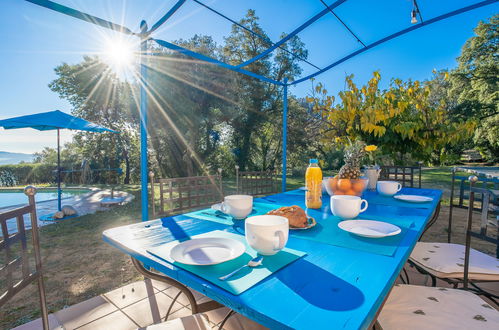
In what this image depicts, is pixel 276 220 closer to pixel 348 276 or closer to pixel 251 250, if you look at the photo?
pixel 251 250

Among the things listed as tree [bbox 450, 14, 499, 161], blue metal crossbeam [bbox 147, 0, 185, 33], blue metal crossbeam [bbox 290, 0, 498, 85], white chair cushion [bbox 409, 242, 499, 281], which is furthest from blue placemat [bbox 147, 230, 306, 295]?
tree [bbox 450, 14, 499, 161]

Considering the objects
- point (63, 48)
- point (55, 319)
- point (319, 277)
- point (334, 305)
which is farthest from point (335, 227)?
point (63, 48)

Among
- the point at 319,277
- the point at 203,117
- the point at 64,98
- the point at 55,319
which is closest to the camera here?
the point at 319,277

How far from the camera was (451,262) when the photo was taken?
139 cm

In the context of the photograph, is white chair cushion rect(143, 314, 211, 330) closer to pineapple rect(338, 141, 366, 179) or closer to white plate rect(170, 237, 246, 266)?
white plate rect(170, 237, 246, 266)

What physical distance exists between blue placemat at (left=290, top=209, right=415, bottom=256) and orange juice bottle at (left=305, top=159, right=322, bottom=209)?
0.24 meters

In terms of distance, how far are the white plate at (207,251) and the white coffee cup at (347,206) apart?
1.94 ft

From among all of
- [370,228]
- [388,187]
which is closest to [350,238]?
[370,228]

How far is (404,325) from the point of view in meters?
0.87

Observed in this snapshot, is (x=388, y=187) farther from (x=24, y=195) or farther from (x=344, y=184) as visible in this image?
(x=24, y=195)

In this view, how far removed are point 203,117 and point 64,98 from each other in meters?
6.51

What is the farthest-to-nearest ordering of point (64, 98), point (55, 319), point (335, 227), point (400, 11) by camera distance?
1. point (64, 98)
2. point (400, 11)
3. point (55, 319)
4. point (335, 227)

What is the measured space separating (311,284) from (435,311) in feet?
2.36

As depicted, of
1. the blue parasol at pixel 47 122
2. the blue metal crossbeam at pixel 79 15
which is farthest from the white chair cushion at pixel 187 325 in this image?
the blue parasol at pixel 47 122
